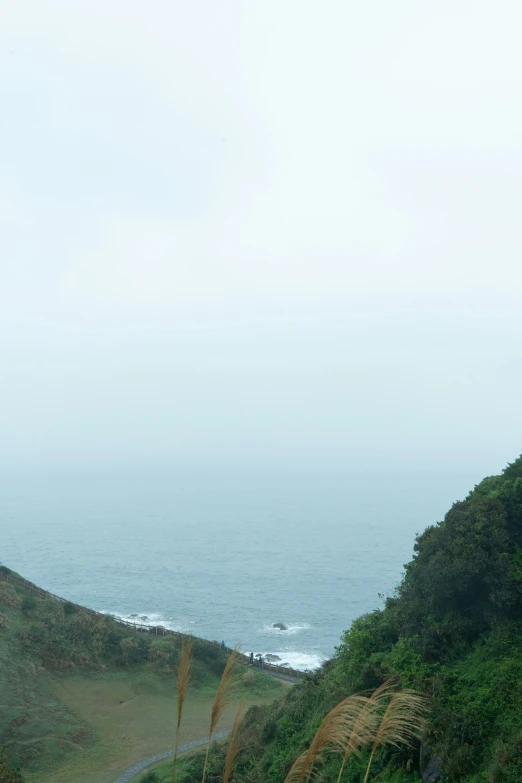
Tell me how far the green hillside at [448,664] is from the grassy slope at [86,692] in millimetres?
6235

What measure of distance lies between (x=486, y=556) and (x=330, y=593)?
6416cm

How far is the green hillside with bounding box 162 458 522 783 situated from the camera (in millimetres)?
10984

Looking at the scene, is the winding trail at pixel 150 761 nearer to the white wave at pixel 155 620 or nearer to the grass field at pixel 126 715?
the grass field at pixel 126 715

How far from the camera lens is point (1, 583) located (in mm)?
36844

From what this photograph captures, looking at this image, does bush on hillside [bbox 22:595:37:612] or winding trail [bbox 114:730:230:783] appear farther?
bush on hillside [bbox 22:595:37:612]

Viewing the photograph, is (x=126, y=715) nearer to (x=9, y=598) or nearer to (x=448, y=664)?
(x=9, y=598)

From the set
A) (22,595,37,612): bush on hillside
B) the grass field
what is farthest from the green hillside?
(22,595,37,612): bush on hillside

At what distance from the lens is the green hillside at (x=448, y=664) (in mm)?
10984

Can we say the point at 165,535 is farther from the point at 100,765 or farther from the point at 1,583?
the point at 100,765

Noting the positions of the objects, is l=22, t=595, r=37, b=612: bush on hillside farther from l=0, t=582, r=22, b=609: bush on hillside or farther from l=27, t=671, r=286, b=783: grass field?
l=27, t=671, r=286, b=783: grass field

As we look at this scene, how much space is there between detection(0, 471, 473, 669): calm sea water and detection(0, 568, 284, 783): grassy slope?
17298mm

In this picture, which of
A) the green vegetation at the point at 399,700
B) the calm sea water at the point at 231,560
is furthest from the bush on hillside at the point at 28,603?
the calm sea water at the point at 231,560

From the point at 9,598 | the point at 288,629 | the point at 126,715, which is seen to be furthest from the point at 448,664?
the point at 288,629

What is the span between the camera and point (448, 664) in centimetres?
1422
